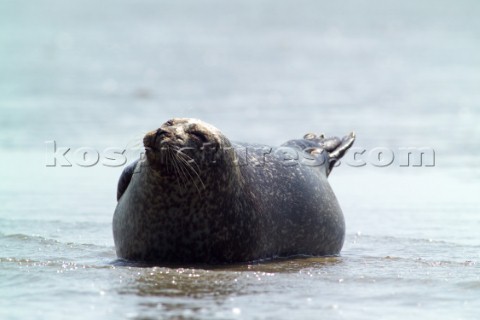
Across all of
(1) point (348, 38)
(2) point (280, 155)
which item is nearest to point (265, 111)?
(2) point (280, 155)

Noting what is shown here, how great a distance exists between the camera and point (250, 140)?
493 inches

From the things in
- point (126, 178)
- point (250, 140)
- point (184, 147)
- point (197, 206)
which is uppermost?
Answer: point (250, 140)

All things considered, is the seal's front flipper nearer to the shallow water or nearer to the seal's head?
the shallow water

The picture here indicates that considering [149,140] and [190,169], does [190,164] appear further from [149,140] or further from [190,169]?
[149,140]

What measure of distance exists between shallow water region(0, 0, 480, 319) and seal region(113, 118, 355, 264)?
19cm

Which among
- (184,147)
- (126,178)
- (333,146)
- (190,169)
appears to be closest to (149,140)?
(184,147)

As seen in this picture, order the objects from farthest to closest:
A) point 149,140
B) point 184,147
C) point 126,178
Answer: point 126,178, point 184,147, point 149,140

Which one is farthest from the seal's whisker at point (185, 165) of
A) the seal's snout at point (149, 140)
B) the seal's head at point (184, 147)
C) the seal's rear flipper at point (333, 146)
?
the seal's rear flipper at point (333, 146)

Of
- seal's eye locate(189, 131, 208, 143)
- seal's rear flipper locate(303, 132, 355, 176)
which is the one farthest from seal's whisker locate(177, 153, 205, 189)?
seal's rear flipper locate(303, 132, 355, 176)

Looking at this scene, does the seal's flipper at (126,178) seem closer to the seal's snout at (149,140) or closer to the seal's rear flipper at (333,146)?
the seal's snout at (149,140)

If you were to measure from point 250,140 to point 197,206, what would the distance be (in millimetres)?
6104

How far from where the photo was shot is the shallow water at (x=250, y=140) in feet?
17.6

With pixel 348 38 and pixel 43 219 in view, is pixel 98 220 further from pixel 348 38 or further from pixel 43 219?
pixel 348 38

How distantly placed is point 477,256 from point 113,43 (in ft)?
87.5
